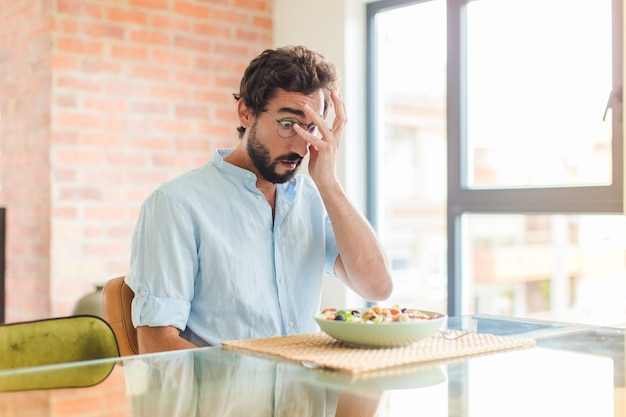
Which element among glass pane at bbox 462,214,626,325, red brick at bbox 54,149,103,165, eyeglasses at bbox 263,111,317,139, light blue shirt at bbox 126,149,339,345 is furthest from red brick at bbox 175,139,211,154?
glass pane at bbox 462,214,626,325

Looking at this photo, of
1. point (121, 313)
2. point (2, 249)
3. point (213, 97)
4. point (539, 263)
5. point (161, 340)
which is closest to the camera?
point (161, 340)

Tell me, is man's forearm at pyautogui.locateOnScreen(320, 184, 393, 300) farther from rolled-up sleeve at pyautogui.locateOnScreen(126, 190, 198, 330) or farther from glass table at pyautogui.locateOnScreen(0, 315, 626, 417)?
glass table at pyautogui.locateOnScreen(0, 315, 626, 417)

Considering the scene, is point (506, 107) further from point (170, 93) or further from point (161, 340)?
point (161, 340)

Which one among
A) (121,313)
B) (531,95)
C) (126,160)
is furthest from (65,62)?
(531,95)

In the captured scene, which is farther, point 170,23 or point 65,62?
point 170,23

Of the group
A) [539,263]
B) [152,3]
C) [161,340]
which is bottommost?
[539,263]

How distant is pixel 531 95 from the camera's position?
3293 millimetres

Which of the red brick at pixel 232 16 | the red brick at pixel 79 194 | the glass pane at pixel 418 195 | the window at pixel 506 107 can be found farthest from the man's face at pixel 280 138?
the glass pane at pixel 418 195

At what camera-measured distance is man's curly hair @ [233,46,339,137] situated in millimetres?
2020

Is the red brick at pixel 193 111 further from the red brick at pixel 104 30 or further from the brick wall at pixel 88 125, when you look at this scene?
the red brick at pixel 104 30

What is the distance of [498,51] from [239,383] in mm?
2495

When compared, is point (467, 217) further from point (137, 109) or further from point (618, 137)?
point (137, 109)

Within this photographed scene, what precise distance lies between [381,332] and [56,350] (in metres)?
0.59

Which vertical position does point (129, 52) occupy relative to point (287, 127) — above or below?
above
